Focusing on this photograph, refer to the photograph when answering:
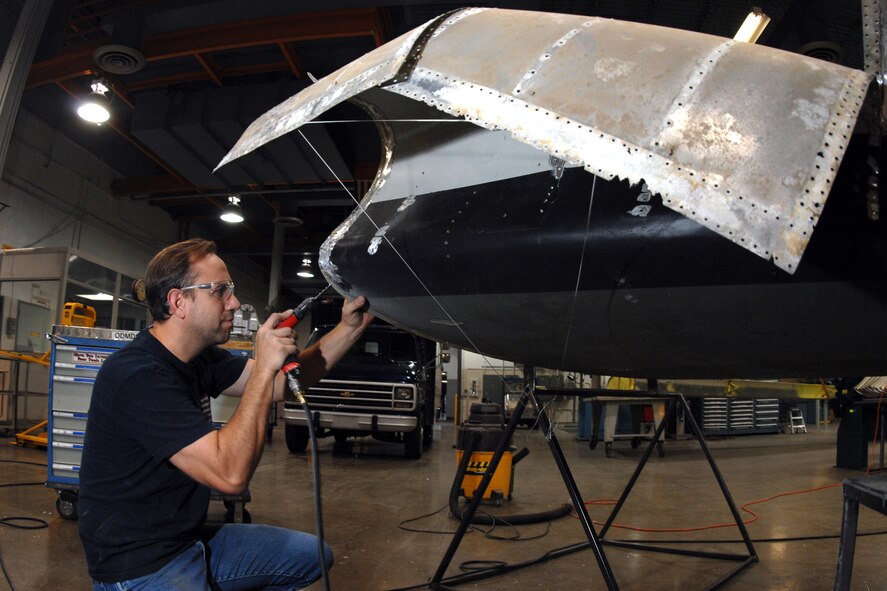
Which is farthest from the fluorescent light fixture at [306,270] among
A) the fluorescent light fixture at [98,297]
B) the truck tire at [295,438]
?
the truck tire at [295,438]

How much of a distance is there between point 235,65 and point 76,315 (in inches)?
133

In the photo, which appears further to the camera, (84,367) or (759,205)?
(84,367)

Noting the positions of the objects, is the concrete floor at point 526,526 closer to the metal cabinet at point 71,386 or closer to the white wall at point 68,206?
the metal cabinet at point 71,386

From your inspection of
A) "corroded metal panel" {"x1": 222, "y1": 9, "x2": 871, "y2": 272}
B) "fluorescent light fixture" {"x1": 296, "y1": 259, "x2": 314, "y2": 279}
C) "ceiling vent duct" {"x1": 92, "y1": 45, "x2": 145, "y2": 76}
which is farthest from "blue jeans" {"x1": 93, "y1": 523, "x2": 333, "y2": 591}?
"fluorescent light fixture" {"x1": 296, "y1": 259, "x2": 314, "y2": 279}

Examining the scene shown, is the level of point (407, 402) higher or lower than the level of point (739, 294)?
lower

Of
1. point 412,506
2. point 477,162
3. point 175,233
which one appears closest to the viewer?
point 477,162

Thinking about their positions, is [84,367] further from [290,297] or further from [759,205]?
[290,297]

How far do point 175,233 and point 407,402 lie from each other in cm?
856

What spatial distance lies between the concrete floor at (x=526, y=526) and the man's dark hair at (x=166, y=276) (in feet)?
4.55

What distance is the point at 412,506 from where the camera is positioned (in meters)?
3.64

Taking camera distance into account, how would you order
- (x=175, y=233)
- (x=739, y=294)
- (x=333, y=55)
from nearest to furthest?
(x=739, y=294) → (x=333, y=55) → (x=175, y=233)

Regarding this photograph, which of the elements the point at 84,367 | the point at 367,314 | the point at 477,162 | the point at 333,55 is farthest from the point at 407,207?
the point at 333,55

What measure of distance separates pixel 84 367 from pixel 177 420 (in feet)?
7.37

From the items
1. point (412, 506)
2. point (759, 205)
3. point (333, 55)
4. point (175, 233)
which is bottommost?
point (412, 506)
